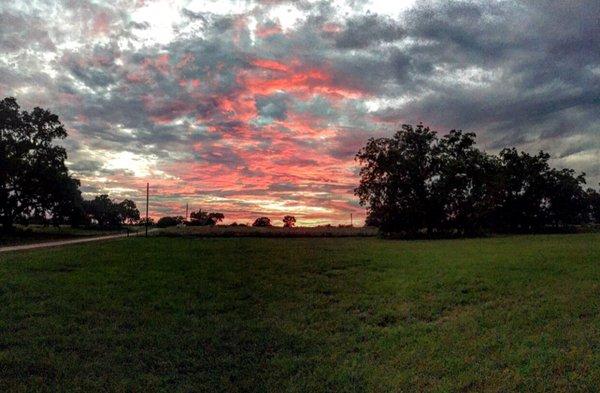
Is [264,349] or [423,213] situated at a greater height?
[423,213]

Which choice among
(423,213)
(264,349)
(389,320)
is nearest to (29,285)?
(264,349)

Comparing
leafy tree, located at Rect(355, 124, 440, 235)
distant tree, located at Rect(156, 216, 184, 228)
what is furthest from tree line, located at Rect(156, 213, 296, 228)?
leafy tree, located at Rect(355, 124, 440, 235)

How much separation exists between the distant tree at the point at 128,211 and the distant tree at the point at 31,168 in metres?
81.4

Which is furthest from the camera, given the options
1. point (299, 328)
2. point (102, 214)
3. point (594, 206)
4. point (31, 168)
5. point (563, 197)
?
point (102, 214)

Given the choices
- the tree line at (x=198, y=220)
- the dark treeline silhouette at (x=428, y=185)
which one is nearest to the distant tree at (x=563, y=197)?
the dark treeline silhouette at (x=428, y=185)

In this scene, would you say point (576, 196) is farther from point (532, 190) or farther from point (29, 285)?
point (29, 285)

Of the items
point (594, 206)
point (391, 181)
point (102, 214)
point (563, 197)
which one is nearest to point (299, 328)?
point (391, 181)

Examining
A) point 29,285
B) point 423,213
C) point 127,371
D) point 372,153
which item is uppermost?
point 372,153

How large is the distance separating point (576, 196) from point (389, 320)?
85652mm

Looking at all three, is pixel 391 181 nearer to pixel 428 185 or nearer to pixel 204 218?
pixel 428 185

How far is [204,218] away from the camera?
136750 mm

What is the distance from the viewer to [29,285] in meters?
14.9

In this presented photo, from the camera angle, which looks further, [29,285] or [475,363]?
[29,285]

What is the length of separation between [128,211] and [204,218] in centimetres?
2520
